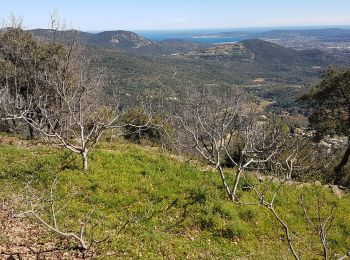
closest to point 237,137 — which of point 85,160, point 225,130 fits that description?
point 225,130

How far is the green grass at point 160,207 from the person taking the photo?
12.8 m

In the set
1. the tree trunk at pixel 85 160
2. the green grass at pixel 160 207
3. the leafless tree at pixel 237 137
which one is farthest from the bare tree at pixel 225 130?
the tree trunk at pixel 85 160

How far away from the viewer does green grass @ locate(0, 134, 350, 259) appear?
12828 mm

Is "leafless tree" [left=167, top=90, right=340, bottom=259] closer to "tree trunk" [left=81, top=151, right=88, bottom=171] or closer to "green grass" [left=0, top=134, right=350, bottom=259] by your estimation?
"green grass" [left=0, top=134, right=350, bottom=259]

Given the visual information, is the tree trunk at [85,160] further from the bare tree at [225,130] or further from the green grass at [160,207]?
the bare tree at [225,130]

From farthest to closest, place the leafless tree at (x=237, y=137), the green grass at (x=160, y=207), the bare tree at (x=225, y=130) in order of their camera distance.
Result: 1. the bare tree at (x=225, y=130)
2. the leafless tree at (x=237, y=137)
3. the green grass at (x=160, y=207)

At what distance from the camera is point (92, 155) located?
19.4 metres

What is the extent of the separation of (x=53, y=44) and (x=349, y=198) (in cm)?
2412

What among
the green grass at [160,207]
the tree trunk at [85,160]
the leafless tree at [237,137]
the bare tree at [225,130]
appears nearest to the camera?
the green grass at [160,207]

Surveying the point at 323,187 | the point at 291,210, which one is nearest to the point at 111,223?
the point at 291,210

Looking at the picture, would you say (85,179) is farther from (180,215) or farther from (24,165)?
(180,215)

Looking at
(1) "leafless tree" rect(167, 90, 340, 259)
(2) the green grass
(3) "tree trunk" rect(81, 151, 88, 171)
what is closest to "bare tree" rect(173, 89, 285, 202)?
(1) "leafless tree" rect(167, 90, 340, 259)

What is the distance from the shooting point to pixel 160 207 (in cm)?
1543

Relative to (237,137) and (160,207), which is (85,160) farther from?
(237,137)
